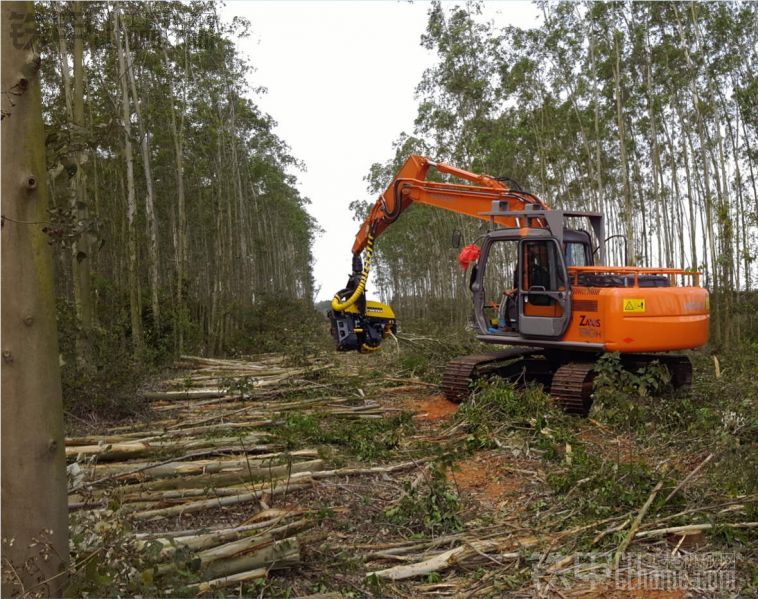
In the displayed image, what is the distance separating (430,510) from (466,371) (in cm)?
454

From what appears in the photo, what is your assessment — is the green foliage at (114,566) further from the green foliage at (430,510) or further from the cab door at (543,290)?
the cab door at (543,290)

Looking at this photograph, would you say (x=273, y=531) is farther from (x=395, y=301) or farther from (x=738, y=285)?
(x=395, y=301)

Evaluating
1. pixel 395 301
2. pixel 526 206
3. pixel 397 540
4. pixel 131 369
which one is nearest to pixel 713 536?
pixel 397 540

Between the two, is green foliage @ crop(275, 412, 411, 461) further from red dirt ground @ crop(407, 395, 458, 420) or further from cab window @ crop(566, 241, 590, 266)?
cab window @ crop(566, 241, 590, 266)

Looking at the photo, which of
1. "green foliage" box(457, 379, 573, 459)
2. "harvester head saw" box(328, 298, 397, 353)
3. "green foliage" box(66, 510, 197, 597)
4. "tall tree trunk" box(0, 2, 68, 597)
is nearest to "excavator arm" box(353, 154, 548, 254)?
"harvester head saw" box(328, 298, 397, 353)

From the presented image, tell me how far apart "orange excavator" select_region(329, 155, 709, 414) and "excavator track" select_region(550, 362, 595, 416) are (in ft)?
0.05

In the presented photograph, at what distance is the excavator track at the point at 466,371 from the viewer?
32.4ft

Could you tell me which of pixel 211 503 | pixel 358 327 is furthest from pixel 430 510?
pixel 358 327

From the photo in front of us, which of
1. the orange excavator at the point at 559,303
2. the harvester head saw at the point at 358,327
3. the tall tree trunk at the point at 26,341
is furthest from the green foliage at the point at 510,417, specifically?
the tall tree trunk at the point at 26,341

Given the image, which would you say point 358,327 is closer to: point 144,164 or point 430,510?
point 430,510

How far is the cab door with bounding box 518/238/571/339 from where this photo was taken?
9.10m

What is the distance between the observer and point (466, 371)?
9.88 m

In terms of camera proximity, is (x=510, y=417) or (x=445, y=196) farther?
(x=445, y=196)

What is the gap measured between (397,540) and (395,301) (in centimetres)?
5716
